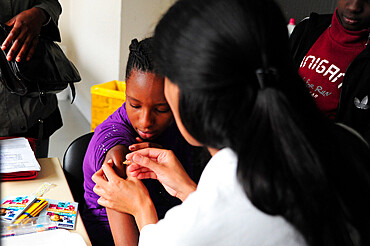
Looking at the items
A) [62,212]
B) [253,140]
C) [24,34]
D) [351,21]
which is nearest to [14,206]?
[62,212]

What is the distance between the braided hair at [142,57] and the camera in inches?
49.3

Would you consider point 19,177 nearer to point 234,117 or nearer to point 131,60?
point 131,60

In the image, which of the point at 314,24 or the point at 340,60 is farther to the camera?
the point at 314,24

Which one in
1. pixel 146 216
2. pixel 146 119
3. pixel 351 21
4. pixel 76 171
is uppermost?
pixel 351 21

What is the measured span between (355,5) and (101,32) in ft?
8.66

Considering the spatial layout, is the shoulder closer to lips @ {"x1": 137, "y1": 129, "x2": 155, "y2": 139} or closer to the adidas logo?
the adidas logo

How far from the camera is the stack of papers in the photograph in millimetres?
1373

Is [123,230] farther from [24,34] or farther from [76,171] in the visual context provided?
[24,34]

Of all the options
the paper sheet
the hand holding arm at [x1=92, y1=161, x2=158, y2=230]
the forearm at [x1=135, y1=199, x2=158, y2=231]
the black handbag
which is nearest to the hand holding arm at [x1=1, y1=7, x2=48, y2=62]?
the black handbag

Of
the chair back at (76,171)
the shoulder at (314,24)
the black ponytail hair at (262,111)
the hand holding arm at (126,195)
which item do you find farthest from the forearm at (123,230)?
the shoulder at (314,24)

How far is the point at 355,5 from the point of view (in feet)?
4.21

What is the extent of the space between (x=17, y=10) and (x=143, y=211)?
1.07 meters

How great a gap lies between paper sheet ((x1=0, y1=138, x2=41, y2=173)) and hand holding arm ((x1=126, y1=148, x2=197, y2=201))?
0.44m

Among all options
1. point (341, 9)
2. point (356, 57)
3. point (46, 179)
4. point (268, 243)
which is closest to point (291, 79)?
point (268, 243)
